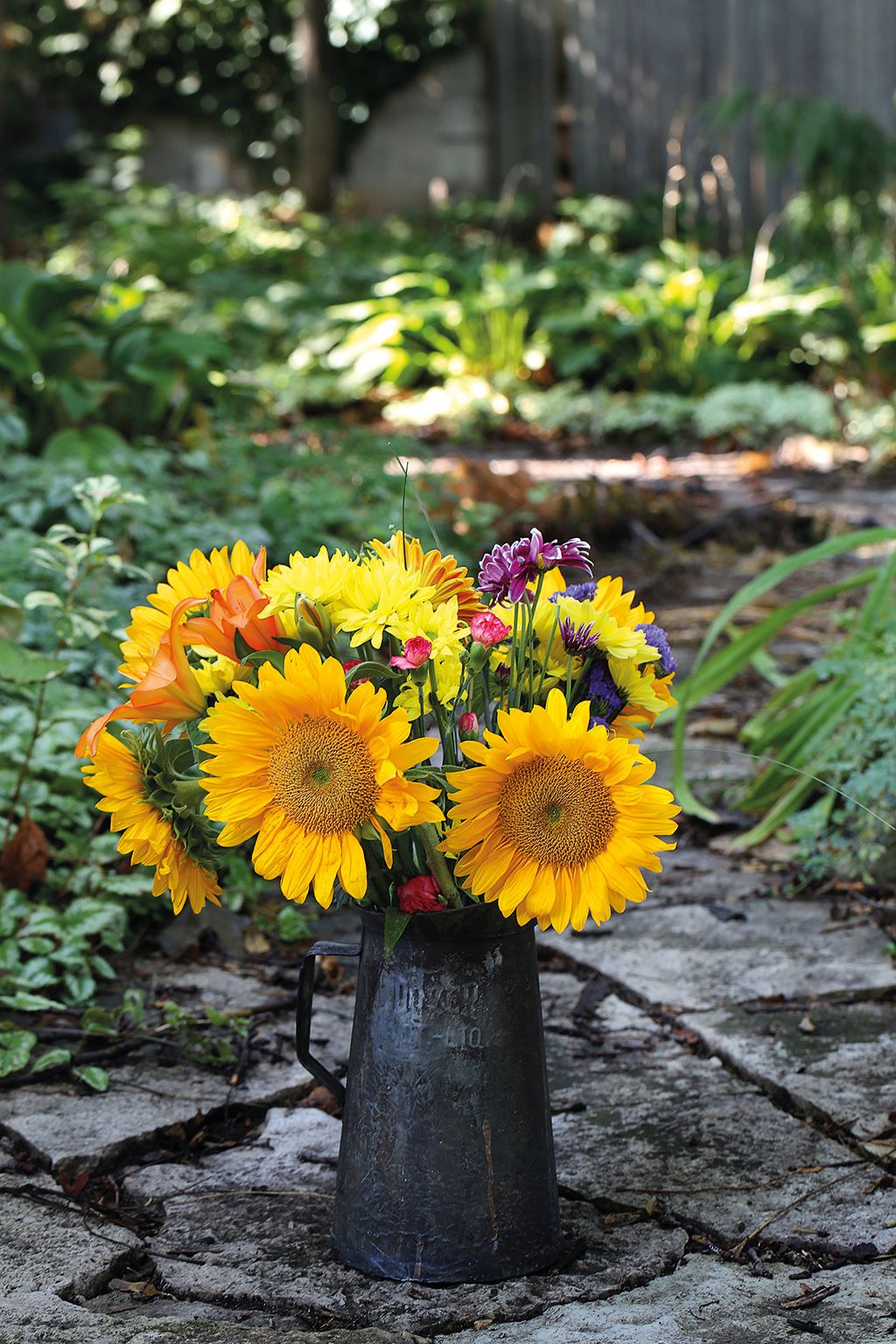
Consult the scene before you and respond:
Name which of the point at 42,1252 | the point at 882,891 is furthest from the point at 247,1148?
the point at 882,891

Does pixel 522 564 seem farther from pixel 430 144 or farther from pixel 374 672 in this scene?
pixel 430 144

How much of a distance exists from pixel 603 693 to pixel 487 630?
16 cm

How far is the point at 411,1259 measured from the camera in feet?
4.94

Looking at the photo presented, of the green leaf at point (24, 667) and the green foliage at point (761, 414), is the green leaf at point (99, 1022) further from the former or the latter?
the green foliage at point (761, 414)

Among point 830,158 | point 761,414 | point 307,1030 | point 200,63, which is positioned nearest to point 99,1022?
point 307,1030

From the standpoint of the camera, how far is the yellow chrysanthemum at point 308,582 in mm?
1406

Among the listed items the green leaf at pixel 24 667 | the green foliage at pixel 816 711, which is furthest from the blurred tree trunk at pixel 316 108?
the green leaf at pixel 24 667

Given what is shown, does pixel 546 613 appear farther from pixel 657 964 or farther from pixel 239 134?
pixel 239 134

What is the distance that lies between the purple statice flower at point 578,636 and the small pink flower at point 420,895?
10.9 inches

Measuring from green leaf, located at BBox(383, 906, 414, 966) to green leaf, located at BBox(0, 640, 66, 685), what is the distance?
40.5 inches

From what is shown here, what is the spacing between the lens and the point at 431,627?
1.39 meters

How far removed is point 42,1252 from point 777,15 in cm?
1019

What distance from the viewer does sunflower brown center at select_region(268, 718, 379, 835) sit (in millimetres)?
1328

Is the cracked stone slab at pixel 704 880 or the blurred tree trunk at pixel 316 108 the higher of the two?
the blurred tree trunk at pixel 316 108
